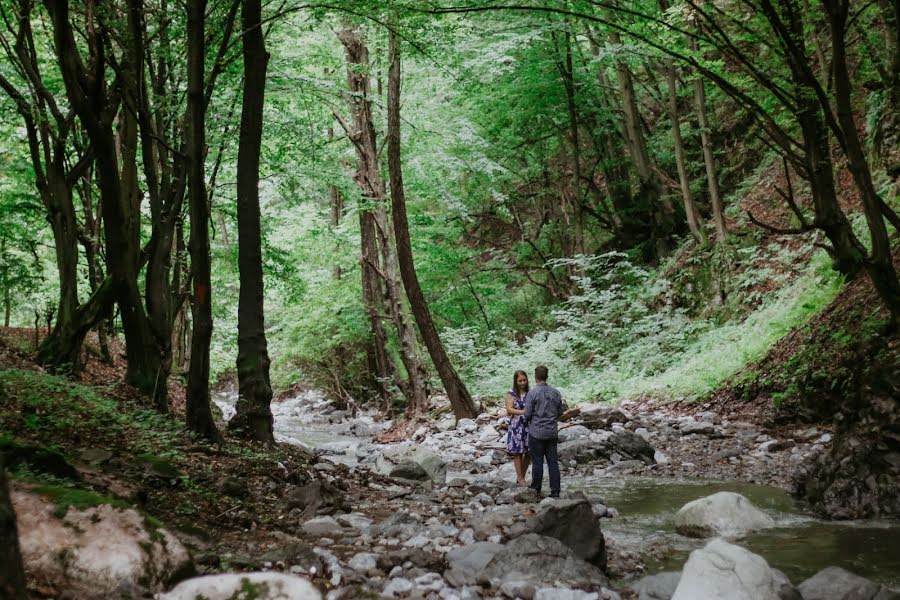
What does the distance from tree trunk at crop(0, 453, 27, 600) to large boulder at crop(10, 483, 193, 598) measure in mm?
1007

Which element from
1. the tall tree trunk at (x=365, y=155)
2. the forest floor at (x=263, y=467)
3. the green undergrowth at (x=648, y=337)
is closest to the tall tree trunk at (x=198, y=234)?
the forest floor at (x=263, y=467)

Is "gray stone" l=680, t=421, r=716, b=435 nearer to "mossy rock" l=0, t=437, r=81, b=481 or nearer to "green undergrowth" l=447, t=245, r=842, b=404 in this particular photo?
"green undergrowth" l=447, t=245, r=842, b=404

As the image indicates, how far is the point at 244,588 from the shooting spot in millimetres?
3488

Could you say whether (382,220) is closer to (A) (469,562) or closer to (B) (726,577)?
(A) (469,562)

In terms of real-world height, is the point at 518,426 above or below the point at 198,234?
below

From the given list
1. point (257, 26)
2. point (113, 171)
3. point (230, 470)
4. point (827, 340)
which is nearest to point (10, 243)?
point (113, 171)

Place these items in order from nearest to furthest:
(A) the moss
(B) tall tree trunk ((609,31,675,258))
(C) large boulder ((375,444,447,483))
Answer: (A) the moss → (C) large boulder ((375,444,447,483)) → (B) tall tree trunk ((609,31,675,258))

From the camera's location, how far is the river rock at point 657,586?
4527 mm

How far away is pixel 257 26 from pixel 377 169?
27.3 ft

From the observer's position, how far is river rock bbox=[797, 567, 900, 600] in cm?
429

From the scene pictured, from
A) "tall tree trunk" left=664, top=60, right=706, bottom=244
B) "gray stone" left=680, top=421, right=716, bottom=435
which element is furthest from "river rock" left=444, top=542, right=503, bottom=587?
"tall tree trunk" left=664, top=60, right=706, bottom=244

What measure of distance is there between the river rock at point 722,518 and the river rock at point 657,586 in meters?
1.47

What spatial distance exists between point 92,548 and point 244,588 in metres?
0.78

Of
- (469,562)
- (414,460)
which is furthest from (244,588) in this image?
(414,460)
